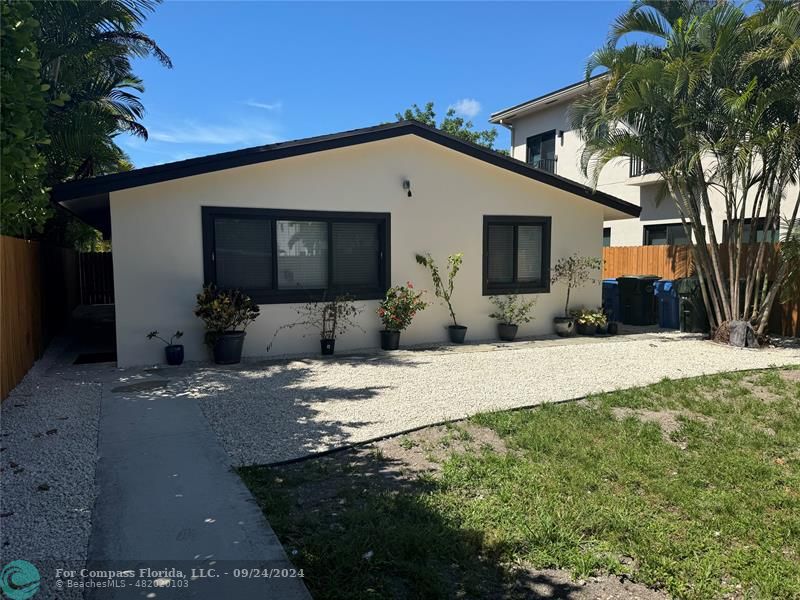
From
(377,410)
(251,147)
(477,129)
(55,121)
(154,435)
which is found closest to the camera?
(154,435)

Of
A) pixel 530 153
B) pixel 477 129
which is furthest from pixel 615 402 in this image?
pixel 477 129

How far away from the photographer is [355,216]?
31.6ft

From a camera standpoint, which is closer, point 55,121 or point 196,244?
point 196,244

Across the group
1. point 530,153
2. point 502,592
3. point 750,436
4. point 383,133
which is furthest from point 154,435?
point 530,153

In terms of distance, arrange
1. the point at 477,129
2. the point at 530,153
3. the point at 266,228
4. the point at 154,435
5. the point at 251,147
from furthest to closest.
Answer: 1. the point at 477,129
2. the point at 530,153
3. the point at 266,228
4. the point at 251,147
5. the point at 154,435

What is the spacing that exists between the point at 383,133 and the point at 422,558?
778 centimetres

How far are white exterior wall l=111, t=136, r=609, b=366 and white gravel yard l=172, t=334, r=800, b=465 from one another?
0.96 metres

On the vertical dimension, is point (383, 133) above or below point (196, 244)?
above

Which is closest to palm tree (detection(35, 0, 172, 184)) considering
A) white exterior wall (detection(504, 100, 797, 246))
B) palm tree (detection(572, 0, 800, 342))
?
palm tree (detection(572, 0, 800, 342))

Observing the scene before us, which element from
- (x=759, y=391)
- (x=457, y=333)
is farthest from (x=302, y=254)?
(x=759, y=391)

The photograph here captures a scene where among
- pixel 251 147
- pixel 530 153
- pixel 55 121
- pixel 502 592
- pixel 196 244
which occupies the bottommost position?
pixel 502 592

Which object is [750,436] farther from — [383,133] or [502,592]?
[383,133]

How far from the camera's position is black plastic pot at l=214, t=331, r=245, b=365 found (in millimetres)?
8227

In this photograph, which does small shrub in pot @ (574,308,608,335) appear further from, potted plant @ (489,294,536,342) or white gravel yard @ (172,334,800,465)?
potted plant @ (489,294,536,342)
